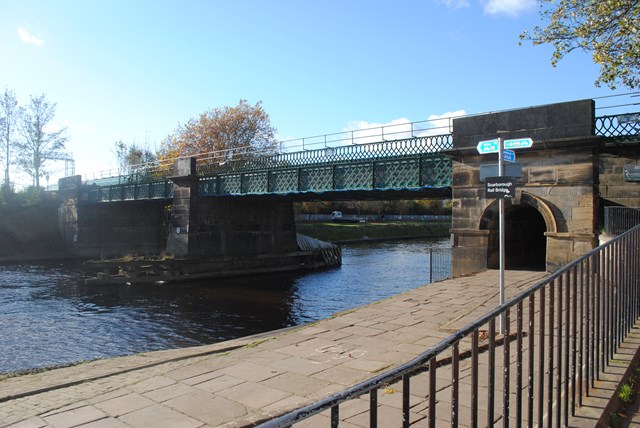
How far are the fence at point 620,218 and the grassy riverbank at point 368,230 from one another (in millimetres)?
42254

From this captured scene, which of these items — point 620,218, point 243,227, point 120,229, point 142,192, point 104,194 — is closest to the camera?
point 620,218

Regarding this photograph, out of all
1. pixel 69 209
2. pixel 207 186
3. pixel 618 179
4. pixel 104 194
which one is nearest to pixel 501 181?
pixel 618 179

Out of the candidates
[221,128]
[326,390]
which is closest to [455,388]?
[326,390]

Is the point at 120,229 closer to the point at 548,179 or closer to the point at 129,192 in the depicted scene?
the point at 129,192

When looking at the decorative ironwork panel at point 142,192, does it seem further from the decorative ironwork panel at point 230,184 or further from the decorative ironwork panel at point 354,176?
the decorative ironwork panel at point 354,176

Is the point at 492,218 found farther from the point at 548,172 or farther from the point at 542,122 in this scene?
the point at 542,122

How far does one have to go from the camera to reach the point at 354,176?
68.8 feet

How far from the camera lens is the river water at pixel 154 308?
13.9 m

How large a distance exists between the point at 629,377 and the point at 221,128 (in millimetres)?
48894

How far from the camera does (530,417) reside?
301cm

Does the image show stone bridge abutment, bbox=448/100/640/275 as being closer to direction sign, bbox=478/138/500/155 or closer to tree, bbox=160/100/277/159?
direction sign, bbox=478/138/500/155

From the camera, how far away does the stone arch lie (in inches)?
545

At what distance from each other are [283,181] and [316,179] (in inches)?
94.7

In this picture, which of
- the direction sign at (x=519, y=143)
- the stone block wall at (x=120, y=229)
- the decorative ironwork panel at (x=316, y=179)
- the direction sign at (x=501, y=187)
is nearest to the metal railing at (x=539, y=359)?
the direction sign at (x=501, y=187)
